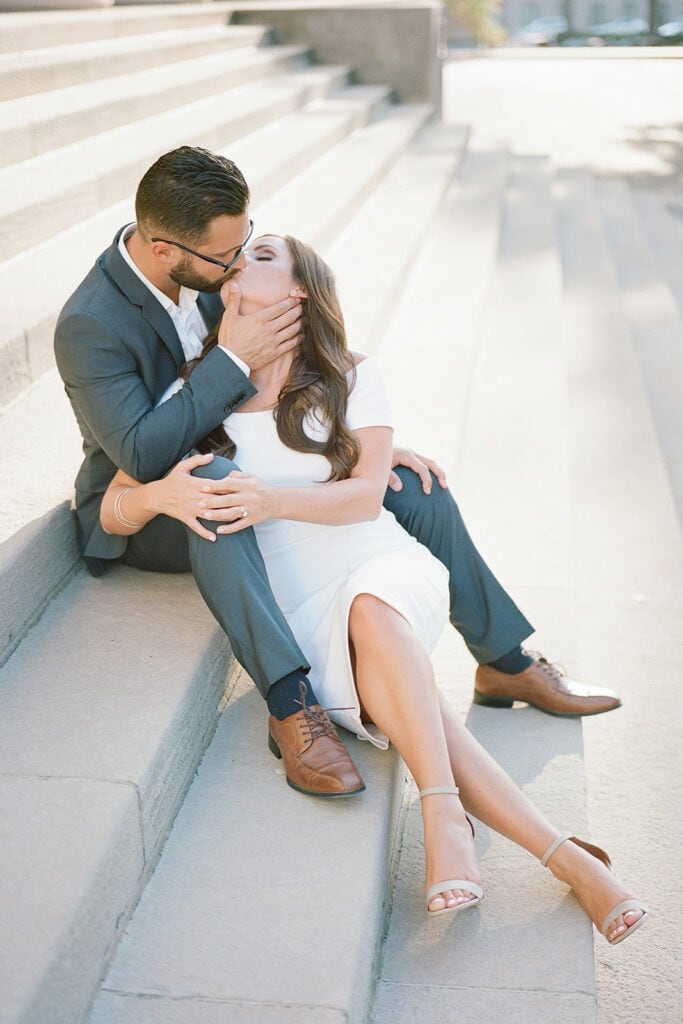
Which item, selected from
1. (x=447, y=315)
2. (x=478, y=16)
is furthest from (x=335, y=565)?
(x=478, y=16)

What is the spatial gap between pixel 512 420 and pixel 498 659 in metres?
1.99

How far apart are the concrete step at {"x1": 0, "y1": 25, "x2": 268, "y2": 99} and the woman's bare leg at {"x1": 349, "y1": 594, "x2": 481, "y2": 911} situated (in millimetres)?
4116

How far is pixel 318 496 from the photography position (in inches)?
97.4

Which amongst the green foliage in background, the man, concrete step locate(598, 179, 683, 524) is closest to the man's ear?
the man

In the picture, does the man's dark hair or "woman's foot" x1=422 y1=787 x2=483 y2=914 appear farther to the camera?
the man's dark hair

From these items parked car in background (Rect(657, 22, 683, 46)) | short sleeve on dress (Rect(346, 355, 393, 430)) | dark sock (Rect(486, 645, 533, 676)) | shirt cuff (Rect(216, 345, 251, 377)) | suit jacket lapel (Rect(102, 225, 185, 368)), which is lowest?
parked car in background (Rect(657, 22, 683, 46))

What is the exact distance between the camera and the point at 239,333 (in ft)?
8.48

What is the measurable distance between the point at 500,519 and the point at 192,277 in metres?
1.61

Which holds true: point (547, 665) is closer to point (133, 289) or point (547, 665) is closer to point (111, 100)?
point (133, 289)

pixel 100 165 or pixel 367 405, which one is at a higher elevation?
pixel 100 165

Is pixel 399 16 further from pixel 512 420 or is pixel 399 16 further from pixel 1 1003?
pixel 1 1003

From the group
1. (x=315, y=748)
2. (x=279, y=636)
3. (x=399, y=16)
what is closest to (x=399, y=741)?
(x=315, y=748)

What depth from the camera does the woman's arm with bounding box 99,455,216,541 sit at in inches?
91.7

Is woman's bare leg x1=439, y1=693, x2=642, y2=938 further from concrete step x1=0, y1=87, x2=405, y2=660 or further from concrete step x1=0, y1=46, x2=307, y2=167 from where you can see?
concrete step x1=0, y1=46, x2=307, y2=167
